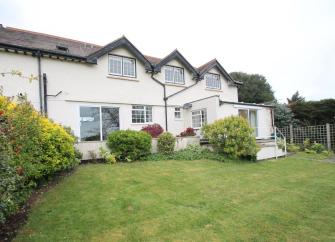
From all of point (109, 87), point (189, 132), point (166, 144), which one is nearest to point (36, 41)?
point (109, 87)

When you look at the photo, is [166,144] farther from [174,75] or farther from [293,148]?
[293,148]

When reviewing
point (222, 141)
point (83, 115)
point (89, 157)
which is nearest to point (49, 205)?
point (89, 157)

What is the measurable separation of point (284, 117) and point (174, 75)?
1248 cm

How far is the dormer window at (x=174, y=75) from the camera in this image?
1714 centimetres

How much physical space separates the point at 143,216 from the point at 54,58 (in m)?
11.0

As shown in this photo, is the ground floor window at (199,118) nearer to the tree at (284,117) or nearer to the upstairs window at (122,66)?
the upstairs window at (122,66)

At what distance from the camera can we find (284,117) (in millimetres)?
22047

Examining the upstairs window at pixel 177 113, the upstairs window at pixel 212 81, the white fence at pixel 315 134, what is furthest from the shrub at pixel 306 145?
the upstairs window at pixel 177 113

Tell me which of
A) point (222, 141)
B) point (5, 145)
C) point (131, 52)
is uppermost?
point (131, 52)

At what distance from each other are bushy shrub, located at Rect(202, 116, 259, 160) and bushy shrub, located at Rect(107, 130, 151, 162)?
4242 millimetres

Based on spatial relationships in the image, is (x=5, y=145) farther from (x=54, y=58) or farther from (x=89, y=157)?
(x=54, y=58)

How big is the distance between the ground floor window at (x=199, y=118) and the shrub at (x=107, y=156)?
7.62 meters

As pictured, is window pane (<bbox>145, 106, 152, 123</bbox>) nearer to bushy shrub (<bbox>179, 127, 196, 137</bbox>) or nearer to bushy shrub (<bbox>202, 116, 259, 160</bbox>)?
bushy shrub (<bbox>179, 127, 196, 137</bbox>)

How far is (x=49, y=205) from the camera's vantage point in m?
5.39
